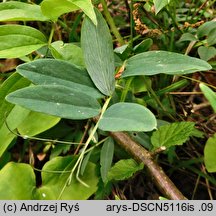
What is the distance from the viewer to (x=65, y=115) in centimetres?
54

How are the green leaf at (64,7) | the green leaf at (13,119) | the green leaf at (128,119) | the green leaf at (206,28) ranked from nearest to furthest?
the green leaf at (128,119) < the green leaf at (64,7) < the green leaf at (13,119) < the green leaf at (206,28)

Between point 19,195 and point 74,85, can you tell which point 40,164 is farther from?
point 74,85

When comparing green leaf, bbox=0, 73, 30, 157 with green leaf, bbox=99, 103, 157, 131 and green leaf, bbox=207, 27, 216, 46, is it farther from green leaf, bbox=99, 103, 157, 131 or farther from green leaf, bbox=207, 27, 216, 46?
green leaf, bbox=207, 27, 216, 46

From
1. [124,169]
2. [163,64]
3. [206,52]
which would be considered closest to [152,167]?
[124,169]

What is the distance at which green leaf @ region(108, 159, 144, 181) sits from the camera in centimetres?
67

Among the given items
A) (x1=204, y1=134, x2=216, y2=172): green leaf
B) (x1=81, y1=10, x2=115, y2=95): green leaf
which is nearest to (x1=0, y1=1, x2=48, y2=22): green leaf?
(x1=81, y1=10, x2=115, y2=95): green leaf

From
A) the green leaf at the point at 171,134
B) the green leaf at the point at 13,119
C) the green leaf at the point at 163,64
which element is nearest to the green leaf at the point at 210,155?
the green leaf at the point at 171,134

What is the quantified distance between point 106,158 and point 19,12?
11.8 inches

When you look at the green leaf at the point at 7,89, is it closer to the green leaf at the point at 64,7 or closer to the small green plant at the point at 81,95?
the small green plant at the point at 81,95

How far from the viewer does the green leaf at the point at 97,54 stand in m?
0.61

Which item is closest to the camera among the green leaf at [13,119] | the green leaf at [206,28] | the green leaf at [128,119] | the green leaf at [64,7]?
the green leaf at [128,119]

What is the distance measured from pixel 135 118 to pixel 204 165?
16.5 inches

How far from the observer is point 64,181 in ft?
2.59

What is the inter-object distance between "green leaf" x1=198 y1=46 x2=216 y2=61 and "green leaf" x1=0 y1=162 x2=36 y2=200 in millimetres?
403
